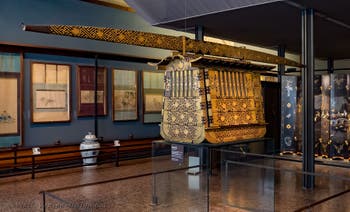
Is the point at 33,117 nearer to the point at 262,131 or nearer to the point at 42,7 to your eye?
the point at 42,7

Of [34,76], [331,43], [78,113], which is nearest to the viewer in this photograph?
[34,76]

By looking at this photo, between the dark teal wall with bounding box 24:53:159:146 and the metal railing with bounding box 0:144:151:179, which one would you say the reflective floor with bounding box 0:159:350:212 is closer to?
the metal railing with bounding box 0:144:151:179

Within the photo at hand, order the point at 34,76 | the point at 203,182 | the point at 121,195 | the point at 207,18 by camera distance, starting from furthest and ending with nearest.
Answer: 1. the point at 34,76
2. the point at 207,18
3. the point at 121,195
4. the point at 203,182

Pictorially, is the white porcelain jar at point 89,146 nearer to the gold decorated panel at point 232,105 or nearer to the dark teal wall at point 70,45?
the dark teal wall at point 70,45

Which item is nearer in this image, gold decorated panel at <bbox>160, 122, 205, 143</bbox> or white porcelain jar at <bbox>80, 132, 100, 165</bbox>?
gold decorated panel at <bbox>160, 122, 205, 143</bbox>

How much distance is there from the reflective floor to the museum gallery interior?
2 centimetres

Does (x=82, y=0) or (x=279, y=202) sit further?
(x=82, y=0)

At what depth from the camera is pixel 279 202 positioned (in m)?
5.27

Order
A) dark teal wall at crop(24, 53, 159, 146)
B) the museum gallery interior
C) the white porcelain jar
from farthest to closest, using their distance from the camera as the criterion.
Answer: the white porcelain jar < dark teal wall at crop(24, 53, 159, 146) < the museum gallery interior

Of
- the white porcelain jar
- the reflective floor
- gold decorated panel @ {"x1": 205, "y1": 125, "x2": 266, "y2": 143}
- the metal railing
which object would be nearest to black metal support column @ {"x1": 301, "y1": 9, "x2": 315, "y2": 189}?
the reflective floor

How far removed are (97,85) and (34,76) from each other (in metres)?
1.58

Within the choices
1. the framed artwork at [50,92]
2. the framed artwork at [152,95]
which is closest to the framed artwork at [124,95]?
the framed artwork at [152,95]

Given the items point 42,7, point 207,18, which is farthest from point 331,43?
point 42,7

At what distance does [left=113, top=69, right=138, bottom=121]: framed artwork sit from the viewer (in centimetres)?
942
